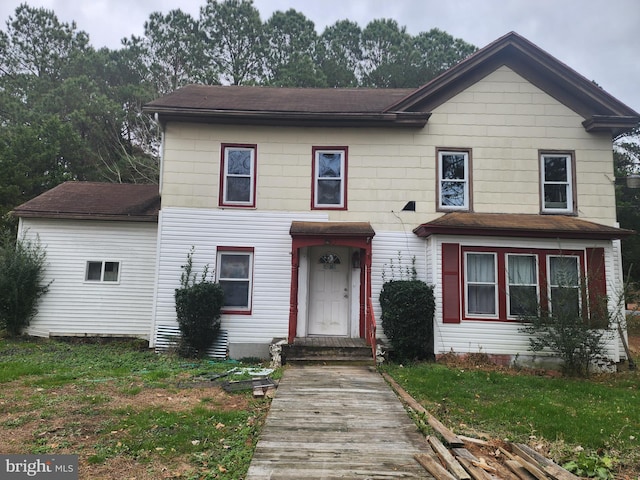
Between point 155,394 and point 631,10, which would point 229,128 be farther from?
point 631,10

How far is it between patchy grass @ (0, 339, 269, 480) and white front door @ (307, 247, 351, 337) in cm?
284

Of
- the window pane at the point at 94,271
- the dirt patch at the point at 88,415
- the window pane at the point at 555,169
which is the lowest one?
the dirt patch at the point at 88,415

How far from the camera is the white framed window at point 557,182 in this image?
10242 millimetres

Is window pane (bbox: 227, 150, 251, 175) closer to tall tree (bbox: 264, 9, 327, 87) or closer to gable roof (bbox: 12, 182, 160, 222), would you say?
gable roof (bbox: 12, 182, 160, 222)

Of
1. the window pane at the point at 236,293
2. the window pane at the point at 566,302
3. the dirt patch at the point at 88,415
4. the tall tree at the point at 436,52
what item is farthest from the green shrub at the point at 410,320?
the tall tree at the point at 436,52

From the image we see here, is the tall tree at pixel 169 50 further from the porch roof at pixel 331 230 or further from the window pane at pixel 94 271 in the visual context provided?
the porch roof at pixel 331 230

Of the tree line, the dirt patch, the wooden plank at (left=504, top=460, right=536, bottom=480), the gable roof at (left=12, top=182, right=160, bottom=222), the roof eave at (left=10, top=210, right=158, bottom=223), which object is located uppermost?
the tree line

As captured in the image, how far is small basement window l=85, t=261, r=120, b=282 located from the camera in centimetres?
1120

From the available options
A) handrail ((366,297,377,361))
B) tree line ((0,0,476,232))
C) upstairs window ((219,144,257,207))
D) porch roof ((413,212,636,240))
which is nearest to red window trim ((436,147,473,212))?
porch roof ((413,212,636,240))

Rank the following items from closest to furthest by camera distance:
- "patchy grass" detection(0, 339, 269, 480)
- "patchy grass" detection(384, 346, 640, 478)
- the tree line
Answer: "patchy grass" detection(0, 339, 269, 480) → "patchy grass" detection(384, 346, 640, 478) → the tree line

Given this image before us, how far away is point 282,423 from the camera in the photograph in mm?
4973

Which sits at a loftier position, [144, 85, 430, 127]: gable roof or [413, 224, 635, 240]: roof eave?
[144, 85, 430, 127]: gable roof

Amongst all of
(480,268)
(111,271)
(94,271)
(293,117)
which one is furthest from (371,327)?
(94,271)

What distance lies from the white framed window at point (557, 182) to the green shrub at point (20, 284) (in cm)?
1390
